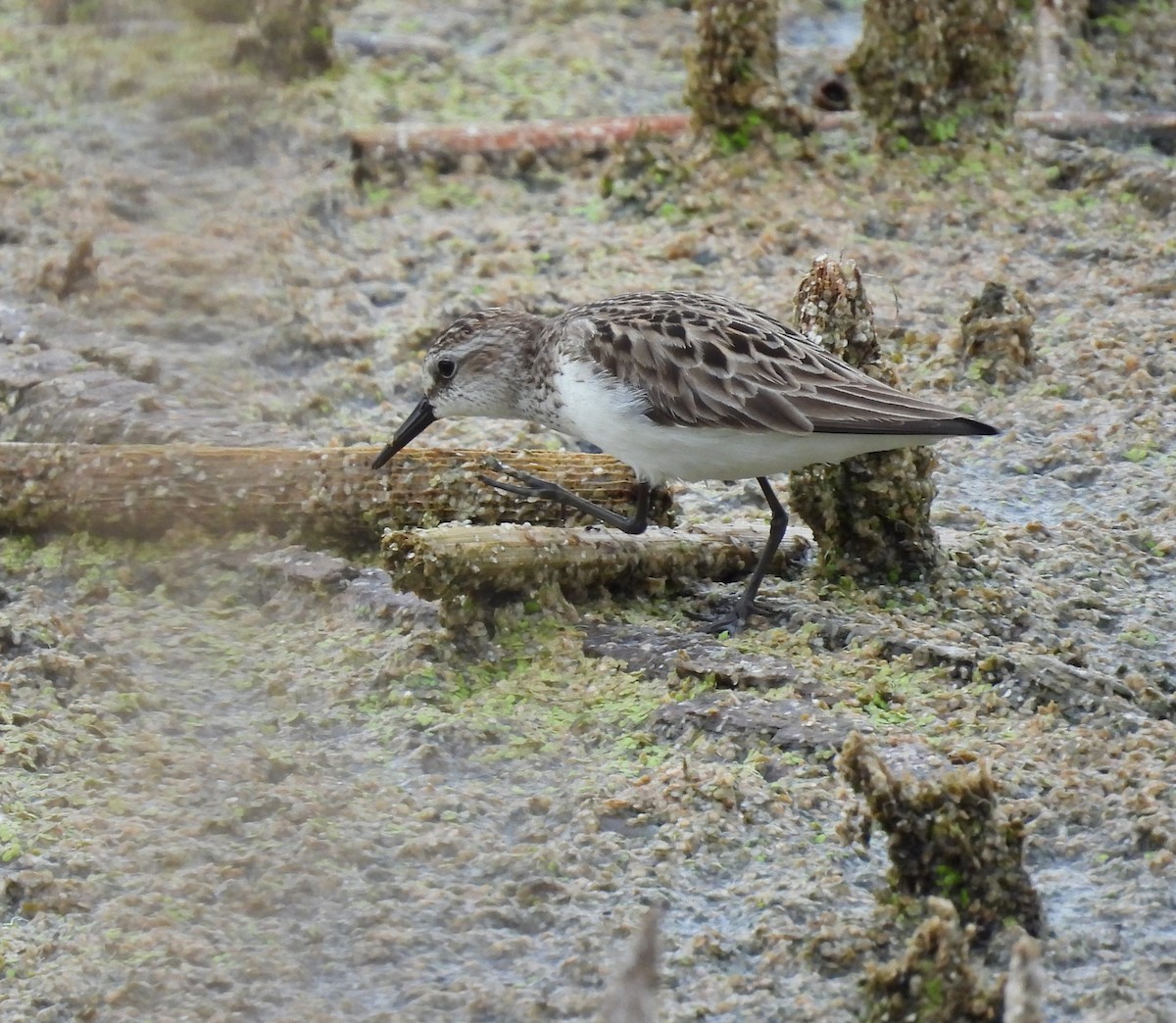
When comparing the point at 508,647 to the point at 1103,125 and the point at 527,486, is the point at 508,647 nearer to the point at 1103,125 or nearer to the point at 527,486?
the point at 527,486

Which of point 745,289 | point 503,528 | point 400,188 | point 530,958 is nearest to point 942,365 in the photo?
point 745,289

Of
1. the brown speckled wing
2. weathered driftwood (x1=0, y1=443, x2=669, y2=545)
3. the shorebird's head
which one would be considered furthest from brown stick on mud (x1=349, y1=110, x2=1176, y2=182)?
weathered driftwood (x1=0, y1=443, x2=669, y2=545)

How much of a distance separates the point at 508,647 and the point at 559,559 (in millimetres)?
295

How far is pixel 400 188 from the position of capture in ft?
25.6

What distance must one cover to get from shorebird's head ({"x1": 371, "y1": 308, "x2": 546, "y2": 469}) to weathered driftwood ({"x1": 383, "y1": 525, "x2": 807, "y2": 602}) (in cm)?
63

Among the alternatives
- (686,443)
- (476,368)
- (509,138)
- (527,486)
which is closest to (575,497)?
(527,486)

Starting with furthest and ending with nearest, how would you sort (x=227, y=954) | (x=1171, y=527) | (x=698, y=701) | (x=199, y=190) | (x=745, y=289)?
1. (x=745, y=289)
2. (x=1171, y=527)
3. (x=698, y=701)
4. (x=227, y=954)
5. (x=199, y=190)

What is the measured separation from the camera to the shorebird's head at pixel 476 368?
17.9ft

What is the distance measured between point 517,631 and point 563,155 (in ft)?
11.8

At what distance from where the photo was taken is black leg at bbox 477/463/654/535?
16.5 ft

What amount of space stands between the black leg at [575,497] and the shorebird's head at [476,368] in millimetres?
467

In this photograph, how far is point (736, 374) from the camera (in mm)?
4785

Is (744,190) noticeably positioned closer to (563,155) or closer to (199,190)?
(563,155)

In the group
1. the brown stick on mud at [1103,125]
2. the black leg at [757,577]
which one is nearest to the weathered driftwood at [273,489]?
the black leg at [757,577]
